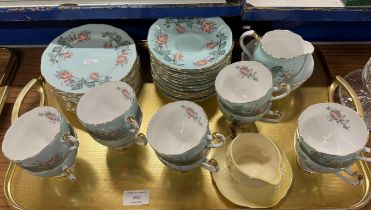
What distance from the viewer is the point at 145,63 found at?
1.16m

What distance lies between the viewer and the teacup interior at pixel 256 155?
0.87 meters

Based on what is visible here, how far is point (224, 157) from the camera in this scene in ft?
3.16

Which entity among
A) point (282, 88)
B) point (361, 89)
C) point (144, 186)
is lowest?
point (144, 186)

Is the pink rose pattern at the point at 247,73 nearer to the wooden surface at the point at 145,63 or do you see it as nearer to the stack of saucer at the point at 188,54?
the stack of saucer at the point at 188,54

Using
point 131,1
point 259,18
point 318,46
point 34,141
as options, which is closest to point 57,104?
point 34,141

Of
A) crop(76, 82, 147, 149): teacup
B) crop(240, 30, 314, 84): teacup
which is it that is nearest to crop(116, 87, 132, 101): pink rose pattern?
crop(76, 82, 147, 149): teacup

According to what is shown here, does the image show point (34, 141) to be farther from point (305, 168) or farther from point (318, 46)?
point (318, 46)

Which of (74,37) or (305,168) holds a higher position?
(74,37)

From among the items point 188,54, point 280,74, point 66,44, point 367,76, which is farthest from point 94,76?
point 367,76

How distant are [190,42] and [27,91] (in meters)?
0.47

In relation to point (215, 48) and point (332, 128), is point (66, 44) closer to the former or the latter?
point (215, 48)

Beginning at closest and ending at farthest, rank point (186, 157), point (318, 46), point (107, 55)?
point (186, 157), point (107, 55), point (318, 46)

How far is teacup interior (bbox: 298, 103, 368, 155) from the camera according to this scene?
91 centimetres

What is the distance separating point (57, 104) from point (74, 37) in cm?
20
